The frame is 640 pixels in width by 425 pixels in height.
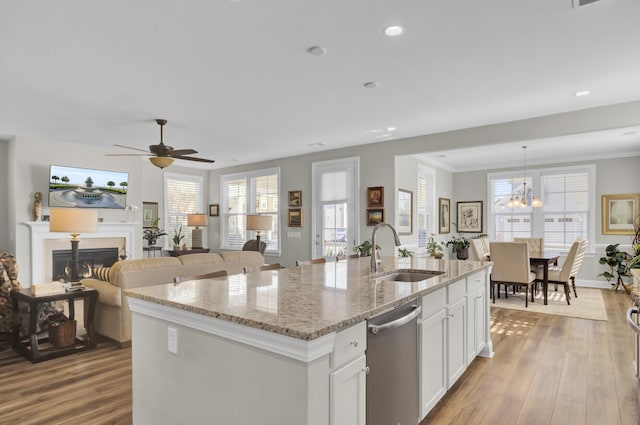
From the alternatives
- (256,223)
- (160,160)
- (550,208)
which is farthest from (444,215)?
(160,160)

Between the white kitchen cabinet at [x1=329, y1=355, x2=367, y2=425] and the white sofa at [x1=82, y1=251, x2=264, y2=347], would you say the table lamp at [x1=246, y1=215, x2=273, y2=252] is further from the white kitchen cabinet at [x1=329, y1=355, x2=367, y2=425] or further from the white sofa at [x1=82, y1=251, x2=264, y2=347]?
the white kitchen cabinet at [x1=329, y1=355, x2=367, y2=425]

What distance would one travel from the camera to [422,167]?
7496 millimetres

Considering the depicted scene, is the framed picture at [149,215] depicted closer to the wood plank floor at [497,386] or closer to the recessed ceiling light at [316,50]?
the wood plank floor at [497,386]

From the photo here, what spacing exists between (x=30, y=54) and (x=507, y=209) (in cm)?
862

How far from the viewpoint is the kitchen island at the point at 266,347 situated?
4.41 feet

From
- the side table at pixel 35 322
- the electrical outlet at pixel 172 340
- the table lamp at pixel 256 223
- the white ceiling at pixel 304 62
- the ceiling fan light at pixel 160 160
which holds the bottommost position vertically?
the side table at pixel 35 322

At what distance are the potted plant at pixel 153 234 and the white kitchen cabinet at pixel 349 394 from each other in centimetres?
703

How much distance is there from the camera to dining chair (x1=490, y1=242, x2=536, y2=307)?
5.72 metres

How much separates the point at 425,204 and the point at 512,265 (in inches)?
88.2

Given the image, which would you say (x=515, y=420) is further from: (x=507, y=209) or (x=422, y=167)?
(x=507, y=209)

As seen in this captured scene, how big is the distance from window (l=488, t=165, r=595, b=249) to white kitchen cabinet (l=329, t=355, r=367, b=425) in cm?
776

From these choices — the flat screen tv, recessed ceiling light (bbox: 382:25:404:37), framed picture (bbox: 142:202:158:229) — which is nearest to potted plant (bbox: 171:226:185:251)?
framed picture (bbox: 142:202:158:229)

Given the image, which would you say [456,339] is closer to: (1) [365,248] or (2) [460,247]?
(1) [365,248]

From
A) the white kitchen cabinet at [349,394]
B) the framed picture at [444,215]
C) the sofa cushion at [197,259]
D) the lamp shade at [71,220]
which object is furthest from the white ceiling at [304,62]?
the framed picture at [444,215]
